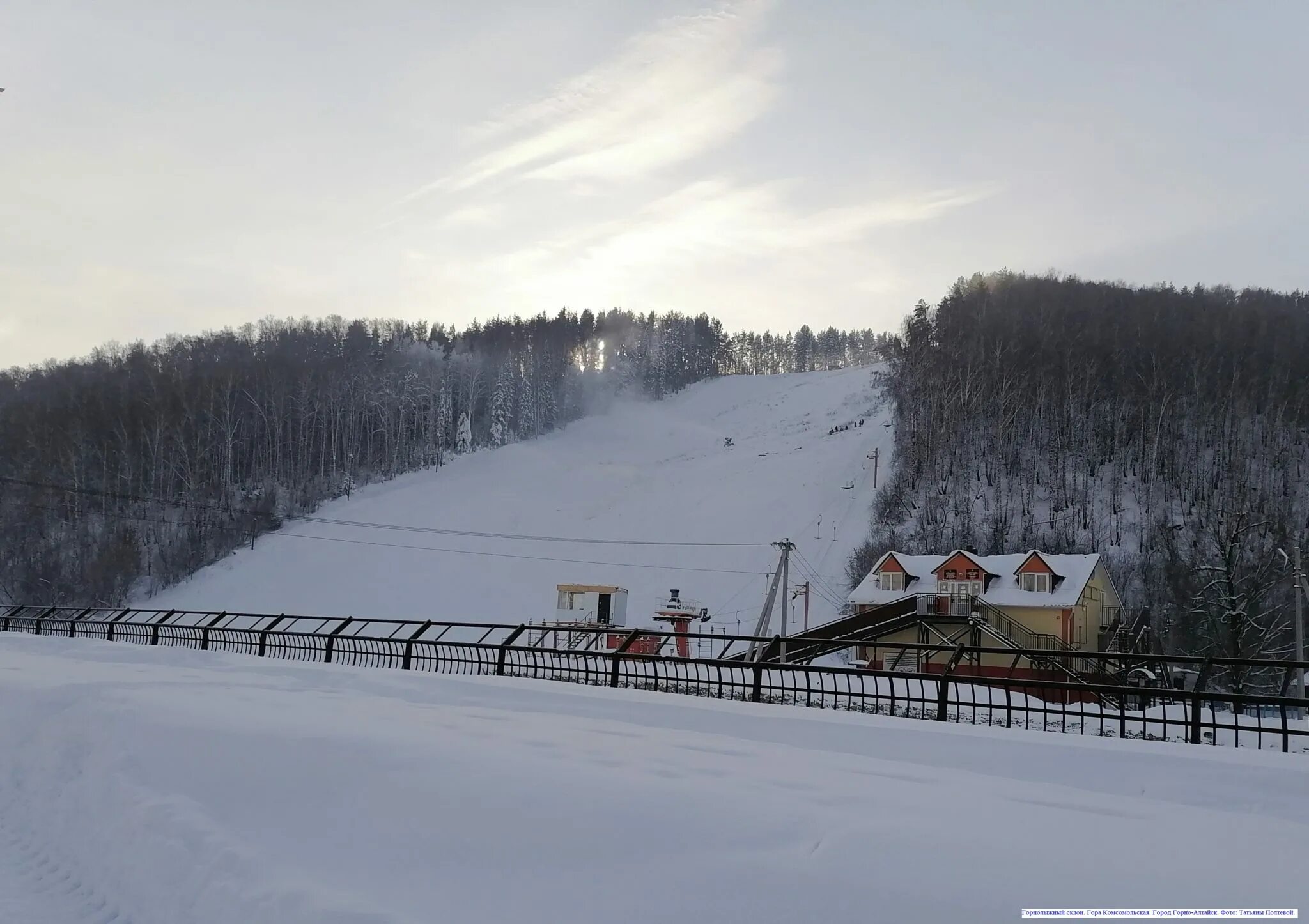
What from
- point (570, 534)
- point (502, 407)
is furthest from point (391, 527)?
point (502, 407)

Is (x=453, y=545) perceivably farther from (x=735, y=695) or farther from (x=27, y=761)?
(x=27, y=761)

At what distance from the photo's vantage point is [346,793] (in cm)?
799

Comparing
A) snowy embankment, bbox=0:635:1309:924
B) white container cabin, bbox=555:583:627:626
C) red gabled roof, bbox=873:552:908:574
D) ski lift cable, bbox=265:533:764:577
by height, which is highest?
snowy embankment, bbox=0:635:1309:924

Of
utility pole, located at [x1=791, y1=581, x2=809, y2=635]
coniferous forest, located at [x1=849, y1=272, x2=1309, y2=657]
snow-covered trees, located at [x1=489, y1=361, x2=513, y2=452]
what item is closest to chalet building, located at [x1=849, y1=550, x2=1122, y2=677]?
utility pole, located at [x1=791, y1=581, x2=809, y2=635]

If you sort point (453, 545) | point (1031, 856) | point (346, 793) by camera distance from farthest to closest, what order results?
point (453, 545)
point (346, 793)
point (1031, 856)

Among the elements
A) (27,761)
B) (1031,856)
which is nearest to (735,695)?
(27,761)

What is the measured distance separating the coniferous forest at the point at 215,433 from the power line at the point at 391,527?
39 centimetres

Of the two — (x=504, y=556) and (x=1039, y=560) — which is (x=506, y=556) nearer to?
(x=504, y=556)

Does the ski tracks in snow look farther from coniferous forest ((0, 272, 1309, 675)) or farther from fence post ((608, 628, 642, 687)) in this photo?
coniferous forest ((0, 272, 1309, 675))

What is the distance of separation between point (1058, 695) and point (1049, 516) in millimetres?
38848

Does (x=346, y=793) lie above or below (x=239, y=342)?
below

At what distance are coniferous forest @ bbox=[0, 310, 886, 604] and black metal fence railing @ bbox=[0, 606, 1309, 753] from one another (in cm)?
5777

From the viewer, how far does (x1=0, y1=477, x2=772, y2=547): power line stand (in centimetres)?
8394

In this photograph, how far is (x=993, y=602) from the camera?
167ft
